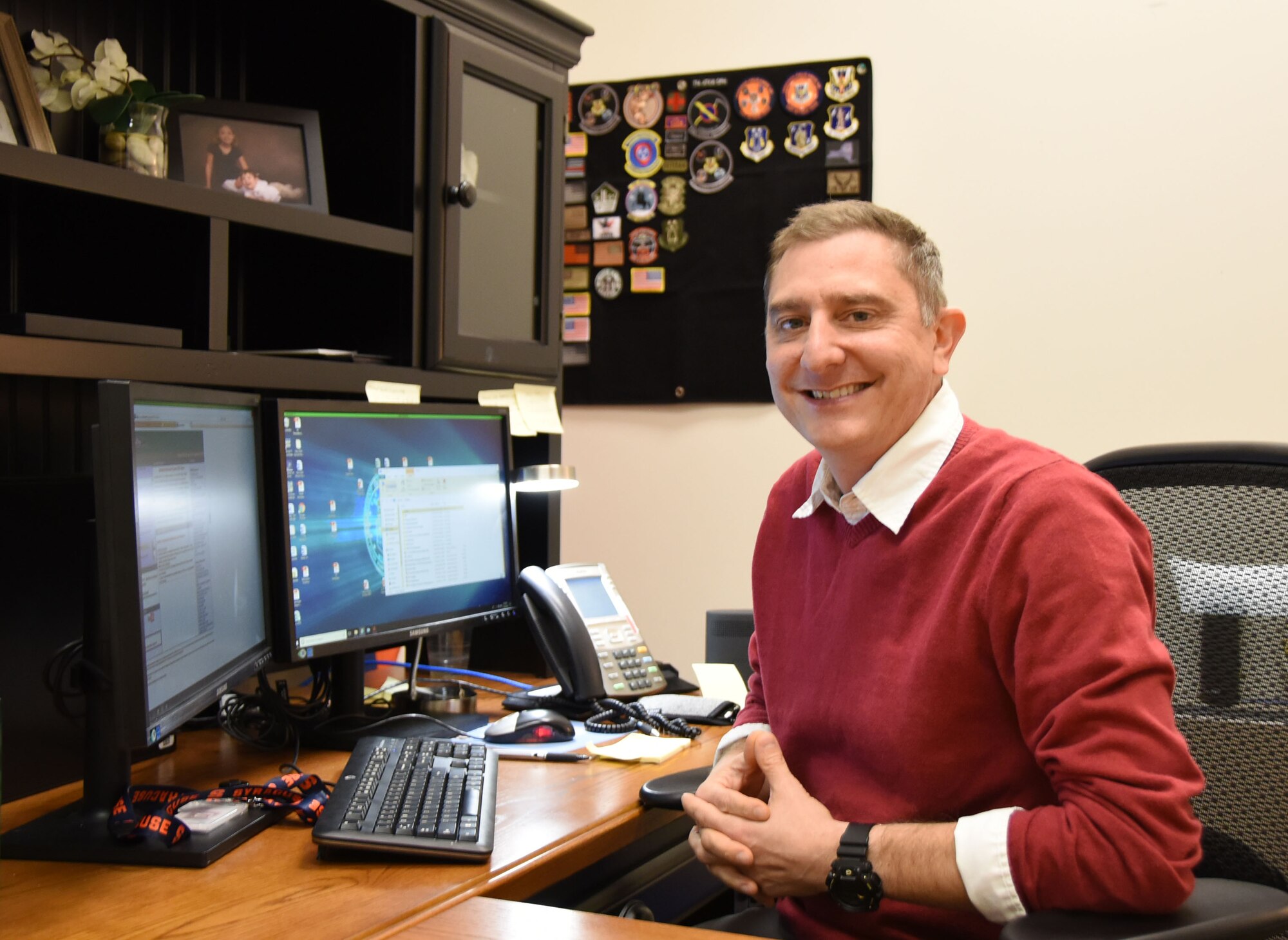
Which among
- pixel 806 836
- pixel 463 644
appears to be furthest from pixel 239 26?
pixel 806 836

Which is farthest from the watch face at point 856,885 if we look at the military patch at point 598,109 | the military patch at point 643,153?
the military patch at point 598,109

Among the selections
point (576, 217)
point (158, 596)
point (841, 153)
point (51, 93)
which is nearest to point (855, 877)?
point (158, 596)

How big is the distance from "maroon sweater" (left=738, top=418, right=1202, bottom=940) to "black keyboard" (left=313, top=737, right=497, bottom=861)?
0.35m

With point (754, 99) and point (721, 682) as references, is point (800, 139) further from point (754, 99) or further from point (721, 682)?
point (721, 682)

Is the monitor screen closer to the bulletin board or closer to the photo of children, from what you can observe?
the photo of children

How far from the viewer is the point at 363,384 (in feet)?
5.57

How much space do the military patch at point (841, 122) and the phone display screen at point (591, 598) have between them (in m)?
1.46

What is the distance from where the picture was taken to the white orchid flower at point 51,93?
148 cm

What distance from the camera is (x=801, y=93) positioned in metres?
2.83

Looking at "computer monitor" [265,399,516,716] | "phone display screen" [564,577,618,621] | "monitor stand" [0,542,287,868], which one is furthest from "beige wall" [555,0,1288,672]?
"monitor stand" [0,542,287,868]

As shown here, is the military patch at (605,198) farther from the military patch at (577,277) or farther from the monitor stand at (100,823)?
the monitor stand at (100,823)

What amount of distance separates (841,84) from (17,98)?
6.32 feet

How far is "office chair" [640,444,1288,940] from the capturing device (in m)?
1.15

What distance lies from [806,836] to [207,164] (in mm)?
1249
